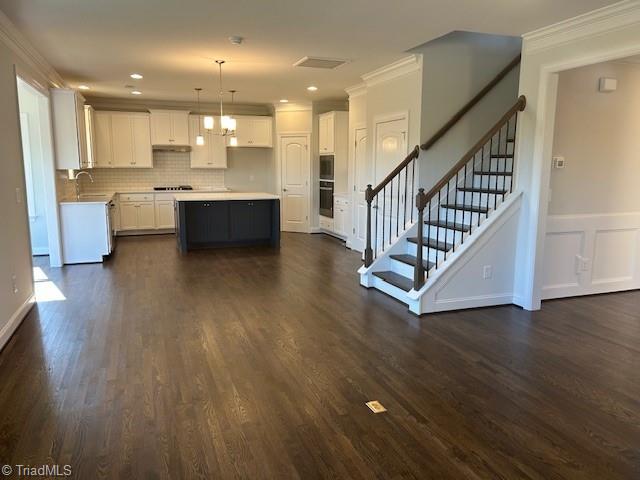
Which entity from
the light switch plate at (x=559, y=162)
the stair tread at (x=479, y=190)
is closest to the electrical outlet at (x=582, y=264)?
the light switch plate at (x=559, y=162)

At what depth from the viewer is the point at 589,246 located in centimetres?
509

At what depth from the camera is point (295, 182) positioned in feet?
32.5

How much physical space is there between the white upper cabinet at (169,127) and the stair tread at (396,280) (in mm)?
6055

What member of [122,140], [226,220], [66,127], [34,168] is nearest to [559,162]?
[226,220]

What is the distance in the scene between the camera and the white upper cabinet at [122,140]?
913 cm

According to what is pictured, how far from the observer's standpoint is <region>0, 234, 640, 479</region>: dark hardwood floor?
7.61 feet

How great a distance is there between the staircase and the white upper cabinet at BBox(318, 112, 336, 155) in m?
3.15

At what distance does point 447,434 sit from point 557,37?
12.1 feet

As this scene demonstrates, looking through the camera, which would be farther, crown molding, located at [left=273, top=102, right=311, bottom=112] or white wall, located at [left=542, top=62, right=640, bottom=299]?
crown molding, located at [left=273, top=102, right=311, bottom=112]

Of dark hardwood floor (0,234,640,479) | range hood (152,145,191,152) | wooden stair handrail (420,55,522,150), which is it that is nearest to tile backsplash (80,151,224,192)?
range hood (152,145,191,152)

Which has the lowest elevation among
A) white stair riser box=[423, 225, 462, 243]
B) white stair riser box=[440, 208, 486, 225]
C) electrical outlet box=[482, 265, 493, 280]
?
electrical outlet box=[482, 265, 493, 280]

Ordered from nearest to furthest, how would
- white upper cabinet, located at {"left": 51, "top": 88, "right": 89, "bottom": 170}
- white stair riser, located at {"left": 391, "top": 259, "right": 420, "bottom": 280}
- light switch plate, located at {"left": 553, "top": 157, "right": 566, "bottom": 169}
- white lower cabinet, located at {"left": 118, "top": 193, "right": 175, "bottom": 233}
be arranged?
light switch plate, located at {"left": 553, "top": 157, "right": 566, "bottom": 169} → white stair riser, located at {"left": 391, "top": 259, "right": 420, "bottom": 280} → white upper cabinet, located at {"left": 51, "top": 88, "right": 89, "bottom": 170} → white lower cabinet, located at {"left": 118, "top": 193, "right": 175, "bottom": 233}

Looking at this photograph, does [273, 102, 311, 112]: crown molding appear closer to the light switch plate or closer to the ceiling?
the ceiling

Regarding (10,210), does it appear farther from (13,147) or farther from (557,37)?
(557,37)
